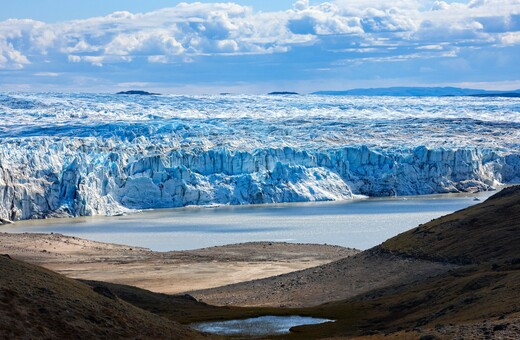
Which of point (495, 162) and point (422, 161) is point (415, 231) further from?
point (495, 162)

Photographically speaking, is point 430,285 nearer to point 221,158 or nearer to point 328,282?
point 328,282

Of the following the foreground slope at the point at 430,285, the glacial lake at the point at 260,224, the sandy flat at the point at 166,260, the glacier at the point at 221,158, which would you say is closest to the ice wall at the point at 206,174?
the glacier at the point at 221,158

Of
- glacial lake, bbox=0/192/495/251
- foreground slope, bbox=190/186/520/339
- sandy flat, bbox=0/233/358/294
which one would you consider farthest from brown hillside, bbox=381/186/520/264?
glacial lake, bbox=0/192/495/251

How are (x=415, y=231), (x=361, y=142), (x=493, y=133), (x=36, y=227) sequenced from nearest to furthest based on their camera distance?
(x=415, y=231) < (x=36, y=227) < (x=361, y=142) < (x=493, y=133)

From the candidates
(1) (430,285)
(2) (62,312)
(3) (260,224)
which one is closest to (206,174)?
(3) (260,224)

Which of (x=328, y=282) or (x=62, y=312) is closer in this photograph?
(x=62, y=312)

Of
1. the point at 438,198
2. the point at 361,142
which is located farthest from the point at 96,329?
the point at 361,142

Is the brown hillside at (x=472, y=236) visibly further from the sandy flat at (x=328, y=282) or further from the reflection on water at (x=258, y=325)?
the reflection on water at (x=258, y=325)
